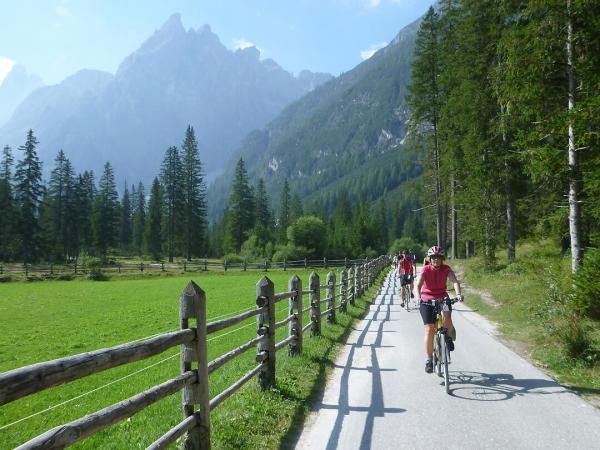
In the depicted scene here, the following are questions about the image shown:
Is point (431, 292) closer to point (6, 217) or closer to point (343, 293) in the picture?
point (343, 293)

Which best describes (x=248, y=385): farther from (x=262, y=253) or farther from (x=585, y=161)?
(x=262, y=253)

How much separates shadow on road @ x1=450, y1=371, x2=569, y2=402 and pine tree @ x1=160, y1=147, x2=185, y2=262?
220 feet

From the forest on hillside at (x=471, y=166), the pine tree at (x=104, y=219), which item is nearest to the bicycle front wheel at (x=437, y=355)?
the forest on hillside at (x=471, y=166)

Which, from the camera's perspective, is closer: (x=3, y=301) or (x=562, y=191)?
(x=562, y=191)

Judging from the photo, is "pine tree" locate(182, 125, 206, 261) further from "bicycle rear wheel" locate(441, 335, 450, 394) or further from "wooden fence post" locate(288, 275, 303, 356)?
"bicycle rear wheel" locate(441, 335, 450, 394)

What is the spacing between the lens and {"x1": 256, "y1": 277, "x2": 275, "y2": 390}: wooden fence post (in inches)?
269

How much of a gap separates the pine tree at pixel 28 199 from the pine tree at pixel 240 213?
28.2m

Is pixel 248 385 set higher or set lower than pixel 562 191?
lower

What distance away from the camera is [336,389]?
7.12 m

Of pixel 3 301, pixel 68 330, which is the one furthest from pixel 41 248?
pixel 68 330

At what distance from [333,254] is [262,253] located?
10.1 m

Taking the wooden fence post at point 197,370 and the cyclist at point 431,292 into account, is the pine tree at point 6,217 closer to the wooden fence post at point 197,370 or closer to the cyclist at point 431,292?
the cyclist at point 431,292

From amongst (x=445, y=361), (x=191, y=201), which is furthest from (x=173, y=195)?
(x=445, y=361)

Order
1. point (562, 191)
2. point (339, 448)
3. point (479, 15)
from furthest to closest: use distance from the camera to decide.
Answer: point (479, 15) < point (562, 191) < point (339, 448)
